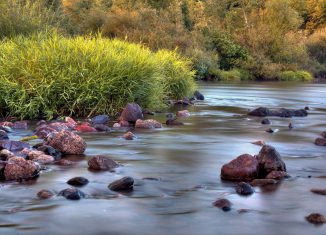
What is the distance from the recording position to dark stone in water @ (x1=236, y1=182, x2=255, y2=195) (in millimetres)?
4383

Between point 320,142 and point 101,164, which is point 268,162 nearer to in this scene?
point 101,164

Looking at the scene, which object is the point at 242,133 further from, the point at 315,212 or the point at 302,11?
the point at 302,11

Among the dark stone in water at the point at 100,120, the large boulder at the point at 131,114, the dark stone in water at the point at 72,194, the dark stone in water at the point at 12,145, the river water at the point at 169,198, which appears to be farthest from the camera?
the large boulder at the point at 131,114

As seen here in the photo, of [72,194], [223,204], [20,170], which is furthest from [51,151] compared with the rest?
[223,204]

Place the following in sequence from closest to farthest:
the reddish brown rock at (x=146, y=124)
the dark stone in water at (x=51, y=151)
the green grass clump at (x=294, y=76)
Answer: the dark stone in water at (x=51, y=151), the reddish brown rock at (x=146, y=124), the green grass clump at (x=294, y=76)

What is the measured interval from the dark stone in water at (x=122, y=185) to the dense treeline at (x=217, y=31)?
25.0m

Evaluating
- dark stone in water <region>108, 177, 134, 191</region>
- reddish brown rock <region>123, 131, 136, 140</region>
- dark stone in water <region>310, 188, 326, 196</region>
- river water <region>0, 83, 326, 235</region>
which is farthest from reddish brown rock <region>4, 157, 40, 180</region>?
reddish brown rock <region>123, 131, 136, 140</region>

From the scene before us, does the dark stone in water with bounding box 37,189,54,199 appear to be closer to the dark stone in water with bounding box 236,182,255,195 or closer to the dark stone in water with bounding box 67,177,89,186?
the dark stone in water with bounding box 67,177,89,186

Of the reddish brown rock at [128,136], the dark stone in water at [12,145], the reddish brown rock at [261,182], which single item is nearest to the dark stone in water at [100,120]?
the reddish brown rock at [128,136]

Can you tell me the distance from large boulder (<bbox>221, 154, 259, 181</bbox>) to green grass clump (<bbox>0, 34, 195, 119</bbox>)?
18.0ft

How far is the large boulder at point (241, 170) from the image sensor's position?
4902 mm

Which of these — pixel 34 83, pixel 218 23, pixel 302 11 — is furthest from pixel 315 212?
pixel 302 11

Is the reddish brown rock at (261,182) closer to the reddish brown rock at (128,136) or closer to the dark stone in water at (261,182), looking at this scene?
the dark stone in water at (261,182)

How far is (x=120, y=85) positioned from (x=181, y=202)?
6800 mm
